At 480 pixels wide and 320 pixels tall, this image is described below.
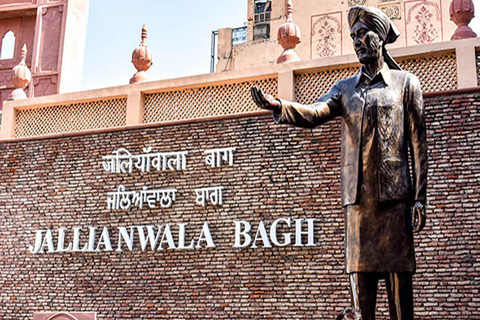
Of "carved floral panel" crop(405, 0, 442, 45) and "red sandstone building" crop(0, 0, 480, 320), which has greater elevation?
"carved floral panel" crop(405, 0, 442, 45)

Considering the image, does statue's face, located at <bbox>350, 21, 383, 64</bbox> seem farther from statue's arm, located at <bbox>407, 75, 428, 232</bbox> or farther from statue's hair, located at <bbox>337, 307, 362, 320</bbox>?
statue's hair, located at <bbox>337, 307, 362, 320</bbox>

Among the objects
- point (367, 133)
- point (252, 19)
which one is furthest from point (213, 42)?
point (367, 133)

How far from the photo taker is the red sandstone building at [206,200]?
9086 mm

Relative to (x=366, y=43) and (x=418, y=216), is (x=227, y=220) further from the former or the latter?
(x=418, y=216)

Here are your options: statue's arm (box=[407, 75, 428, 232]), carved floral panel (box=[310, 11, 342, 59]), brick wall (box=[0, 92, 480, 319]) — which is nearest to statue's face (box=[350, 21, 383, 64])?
statue's arm (box=[407, 75, 428, 232])

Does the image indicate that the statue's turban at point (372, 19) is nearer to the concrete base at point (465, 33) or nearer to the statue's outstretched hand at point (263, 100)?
the statue's outstretched hand at point (263, 100)

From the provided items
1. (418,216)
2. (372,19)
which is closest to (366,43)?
(372,19)

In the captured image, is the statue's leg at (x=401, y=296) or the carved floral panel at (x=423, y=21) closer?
the statue's leg at (x=401, y=296)

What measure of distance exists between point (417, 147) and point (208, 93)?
7717 millimetres

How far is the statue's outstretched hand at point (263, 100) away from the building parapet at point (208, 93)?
21.7 feet

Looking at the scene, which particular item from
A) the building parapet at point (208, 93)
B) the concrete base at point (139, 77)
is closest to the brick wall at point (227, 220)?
the building parapet at point (208, 93)

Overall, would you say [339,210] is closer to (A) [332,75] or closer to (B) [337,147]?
(B) [337,147]

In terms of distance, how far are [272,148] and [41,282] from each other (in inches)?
184

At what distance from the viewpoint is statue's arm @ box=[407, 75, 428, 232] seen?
3.49 metres
